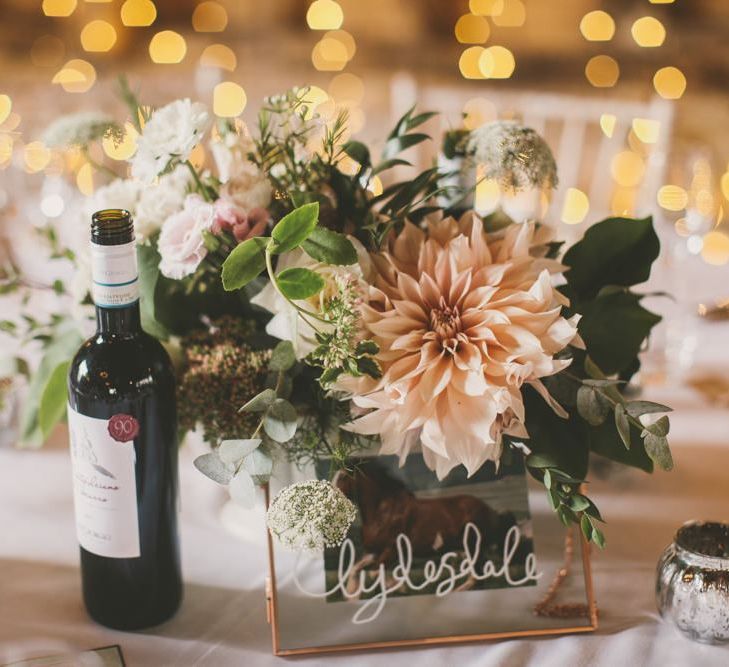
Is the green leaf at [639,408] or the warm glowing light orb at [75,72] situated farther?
the warm glowing light orb at [75,72]

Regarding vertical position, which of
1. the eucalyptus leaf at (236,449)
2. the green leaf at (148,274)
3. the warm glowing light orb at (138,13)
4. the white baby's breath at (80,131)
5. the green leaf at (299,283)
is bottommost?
the eucalyptus leaf at (236,449)

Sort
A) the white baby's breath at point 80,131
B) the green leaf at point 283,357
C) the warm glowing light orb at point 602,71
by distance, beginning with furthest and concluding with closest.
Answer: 1. the warm glowing light orb at point 602,71
2. the white baby's breath at point 80,131
3. the green leaf at point 283,357

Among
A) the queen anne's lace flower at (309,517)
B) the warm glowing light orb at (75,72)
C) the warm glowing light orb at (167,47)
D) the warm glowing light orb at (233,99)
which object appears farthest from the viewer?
the warm glowing light orb at (167,47)

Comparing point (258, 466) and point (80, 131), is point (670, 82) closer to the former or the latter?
point (80, 131)

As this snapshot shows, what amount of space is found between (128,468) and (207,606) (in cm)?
18

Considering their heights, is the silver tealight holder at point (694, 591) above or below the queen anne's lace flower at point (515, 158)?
below

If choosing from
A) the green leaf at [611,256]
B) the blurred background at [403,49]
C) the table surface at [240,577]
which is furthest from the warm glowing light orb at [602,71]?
the green leaf at [611,256]

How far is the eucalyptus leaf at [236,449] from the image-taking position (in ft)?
2.49

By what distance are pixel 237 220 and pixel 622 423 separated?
375mm

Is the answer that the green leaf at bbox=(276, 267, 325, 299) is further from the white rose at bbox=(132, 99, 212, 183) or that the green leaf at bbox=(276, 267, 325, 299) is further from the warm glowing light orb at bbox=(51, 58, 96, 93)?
the warm glowing light orb at bbox=(51, 58, 96, 93)

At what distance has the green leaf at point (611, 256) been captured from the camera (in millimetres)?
906

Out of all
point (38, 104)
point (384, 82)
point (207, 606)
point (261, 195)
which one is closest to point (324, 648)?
point (207, 606)

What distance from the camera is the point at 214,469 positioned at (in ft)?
2.53

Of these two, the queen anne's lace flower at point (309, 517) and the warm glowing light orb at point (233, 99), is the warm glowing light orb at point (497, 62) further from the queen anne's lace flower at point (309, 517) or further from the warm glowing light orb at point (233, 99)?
the queen anne's lace flower at point (309, 517)
